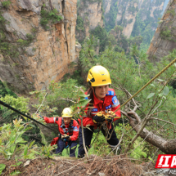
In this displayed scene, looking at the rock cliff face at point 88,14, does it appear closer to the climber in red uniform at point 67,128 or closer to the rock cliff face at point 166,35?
the rock cliff face at point 166,35

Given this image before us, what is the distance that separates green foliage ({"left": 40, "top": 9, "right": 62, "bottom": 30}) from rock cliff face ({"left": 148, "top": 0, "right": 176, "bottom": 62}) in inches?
344

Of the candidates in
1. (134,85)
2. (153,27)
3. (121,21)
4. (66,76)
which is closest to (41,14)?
(66,76)

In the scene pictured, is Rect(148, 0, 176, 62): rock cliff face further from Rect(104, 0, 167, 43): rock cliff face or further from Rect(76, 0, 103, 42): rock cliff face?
Rect(104, 0, 167, 43): rock cliff face

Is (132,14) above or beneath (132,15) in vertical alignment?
above

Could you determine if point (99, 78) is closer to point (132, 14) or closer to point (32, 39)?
point (32, 39)

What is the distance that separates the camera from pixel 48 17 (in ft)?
23.3

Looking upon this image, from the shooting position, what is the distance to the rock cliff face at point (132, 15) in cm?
3647

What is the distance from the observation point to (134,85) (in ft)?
10.9

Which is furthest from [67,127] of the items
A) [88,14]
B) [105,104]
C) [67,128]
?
[88,14]

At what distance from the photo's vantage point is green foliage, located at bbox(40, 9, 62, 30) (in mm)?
6832

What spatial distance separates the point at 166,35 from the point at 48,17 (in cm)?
1031

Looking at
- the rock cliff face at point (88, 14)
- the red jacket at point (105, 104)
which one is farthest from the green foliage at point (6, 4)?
the rock cliff face at point (88, 14)

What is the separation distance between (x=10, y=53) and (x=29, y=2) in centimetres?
313

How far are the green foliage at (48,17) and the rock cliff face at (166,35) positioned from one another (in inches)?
344
